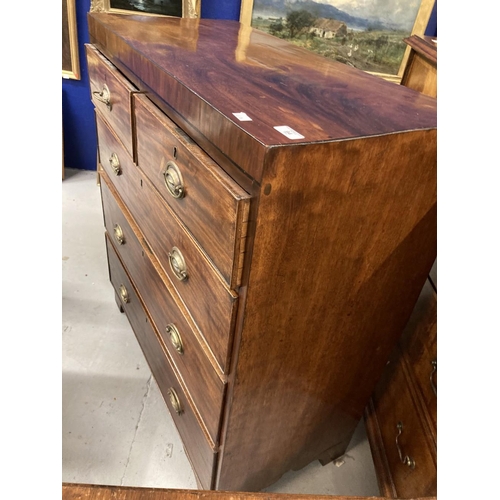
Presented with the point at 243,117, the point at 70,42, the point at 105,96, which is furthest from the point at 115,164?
the point at 70,42

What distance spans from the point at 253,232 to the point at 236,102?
194mm

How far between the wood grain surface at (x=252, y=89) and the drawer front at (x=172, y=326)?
0.43 m

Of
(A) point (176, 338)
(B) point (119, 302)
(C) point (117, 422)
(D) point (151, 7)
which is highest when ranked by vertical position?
(D) point (151, 7)

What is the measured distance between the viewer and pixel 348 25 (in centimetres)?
192

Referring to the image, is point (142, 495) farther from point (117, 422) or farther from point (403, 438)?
point (117, 422)

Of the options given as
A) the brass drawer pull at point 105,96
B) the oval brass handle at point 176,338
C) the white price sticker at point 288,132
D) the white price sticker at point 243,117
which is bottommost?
the oval brass handle at point 176,338

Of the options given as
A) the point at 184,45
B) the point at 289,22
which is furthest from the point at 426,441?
the point at 289,22

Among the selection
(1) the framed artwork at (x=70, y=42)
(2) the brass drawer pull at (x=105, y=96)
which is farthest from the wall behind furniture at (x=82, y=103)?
(2) the brass drawer pull at (x=105, y=96)

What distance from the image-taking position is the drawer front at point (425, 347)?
875 millimetres

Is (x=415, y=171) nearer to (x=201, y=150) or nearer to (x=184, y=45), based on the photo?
(x=201, y=150)

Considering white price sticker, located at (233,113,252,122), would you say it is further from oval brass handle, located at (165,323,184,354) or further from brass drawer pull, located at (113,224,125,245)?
brass drawer pull, located at (113,224,125,245)

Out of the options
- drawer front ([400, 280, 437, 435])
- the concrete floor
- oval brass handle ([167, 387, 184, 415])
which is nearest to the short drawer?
oval brass handle ([167, 387, 184, 415])

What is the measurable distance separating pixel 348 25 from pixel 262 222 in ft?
5.84

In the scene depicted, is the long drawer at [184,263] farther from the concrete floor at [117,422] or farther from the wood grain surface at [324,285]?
the concrete floor at [117,422]
